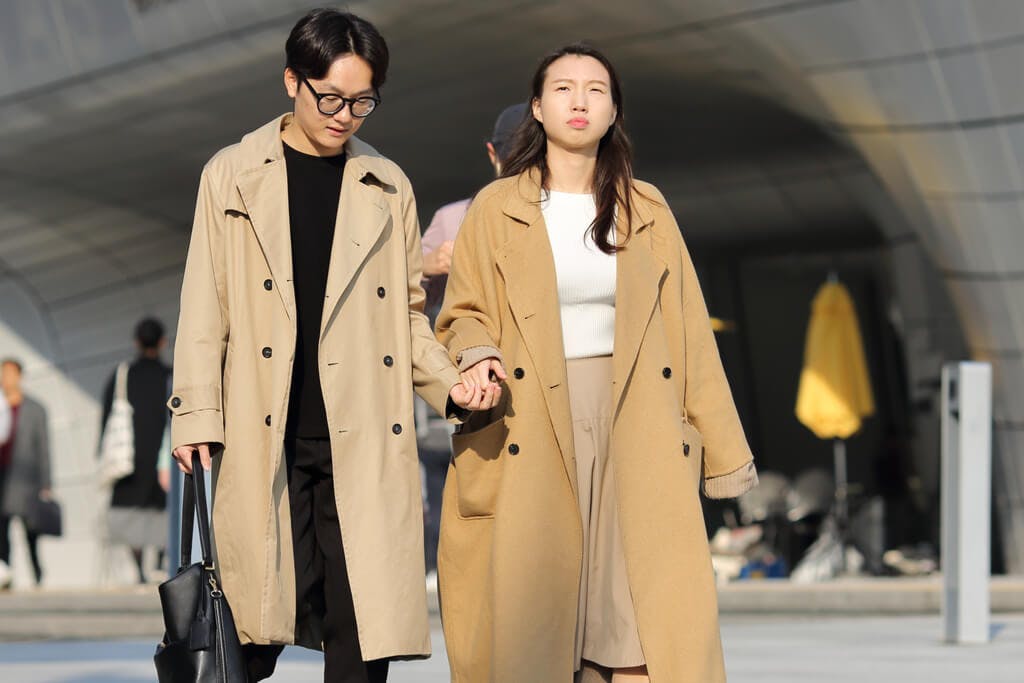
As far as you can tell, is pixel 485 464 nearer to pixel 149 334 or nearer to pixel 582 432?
pixel 582 432

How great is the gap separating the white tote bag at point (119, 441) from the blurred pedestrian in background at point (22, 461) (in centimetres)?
83

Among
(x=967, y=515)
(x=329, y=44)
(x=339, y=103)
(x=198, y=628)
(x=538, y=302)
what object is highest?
(x=329, y=44)

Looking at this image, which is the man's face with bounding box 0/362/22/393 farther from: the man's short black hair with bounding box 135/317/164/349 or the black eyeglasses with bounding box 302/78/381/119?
the black eyeglasses with bounding box 302/78/381/119

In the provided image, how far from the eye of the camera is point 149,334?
37.7 ft

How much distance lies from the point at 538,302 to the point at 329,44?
Answer: 0.77m

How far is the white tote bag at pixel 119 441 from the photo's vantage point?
467 inches

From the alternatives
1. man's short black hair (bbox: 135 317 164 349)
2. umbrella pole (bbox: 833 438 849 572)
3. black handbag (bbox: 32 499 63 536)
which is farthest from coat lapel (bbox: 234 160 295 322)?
umbrella pole (bbox: 833 438 849 572)

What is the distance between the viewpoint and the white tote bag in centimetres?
1187

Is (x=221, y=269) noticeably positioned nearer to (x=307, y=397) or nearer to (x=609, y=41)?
(x=307, y=397)

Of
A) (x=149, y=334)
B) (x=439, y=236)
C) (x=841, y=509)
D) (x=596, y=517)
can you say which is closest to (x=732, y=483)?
(x=596, y=517)

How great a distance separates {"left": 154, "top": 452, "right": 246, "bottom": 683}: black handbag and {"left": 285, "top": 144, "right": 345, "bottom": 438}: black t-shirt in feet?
1.02

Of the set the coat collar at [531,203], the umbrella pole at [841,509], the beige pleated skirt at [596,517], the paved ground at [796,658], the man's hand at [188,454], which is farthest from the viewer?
the umbrella pole at [841,509]

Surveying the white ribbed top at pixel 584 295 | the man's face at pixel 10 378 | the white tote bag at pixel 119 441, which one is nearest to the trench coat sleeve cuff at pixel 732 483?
the white ribbed top at pixel 584 295

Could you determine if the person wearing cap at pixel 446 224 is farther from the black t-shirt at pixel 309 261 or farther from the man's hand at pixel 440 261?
the black t-shirt at pixel 309 261
